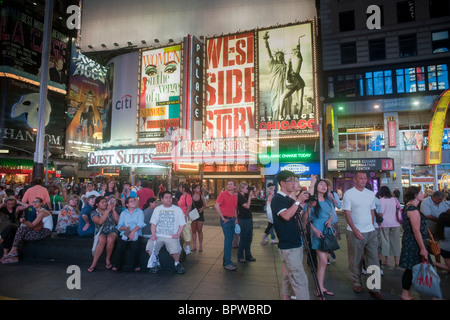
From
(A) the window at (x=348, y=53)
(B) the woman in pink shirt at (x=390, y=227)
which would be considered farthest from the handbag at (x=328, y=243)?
(A) the window at (x=348, y=53)

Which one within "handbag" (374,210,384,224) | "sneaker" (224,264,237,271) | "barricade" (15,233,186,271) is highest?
"handbag" (374,210,384,224)

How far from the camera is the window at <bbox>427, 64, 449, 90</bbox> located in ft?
76.5

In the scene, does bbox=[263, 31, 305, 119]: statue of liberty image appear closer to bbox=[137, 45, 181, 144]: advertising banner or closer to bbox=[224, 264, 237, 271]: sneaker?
bbox=[137, 45, 181, 144]: advertising banner

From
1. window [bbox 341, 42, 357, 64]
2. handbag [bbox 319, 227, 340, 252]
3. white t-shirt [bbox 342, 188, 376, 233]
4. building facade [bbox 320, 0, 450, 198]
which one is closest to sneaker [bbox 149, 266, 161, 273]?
handbag [bbox 319, 227, 340, 252]

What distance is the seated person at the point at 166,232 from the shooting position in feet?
19.2

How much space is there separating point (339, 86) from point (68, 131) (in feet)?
125

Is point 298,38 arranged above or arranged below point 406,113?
above

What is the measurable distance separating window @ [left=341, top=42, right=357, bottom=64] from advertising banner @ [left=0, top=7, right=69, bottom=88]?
3588 centimetres

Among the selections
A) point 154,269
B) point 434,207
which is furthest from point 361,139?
point 154,269

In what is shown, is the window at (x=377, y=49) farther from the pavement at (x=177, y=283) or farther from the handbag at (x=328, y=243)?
the handbag at (x=328, y=243)

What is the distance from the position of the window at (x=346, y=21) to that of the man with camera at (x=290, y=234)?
92.8ft

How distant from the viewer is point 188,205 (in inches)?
311
